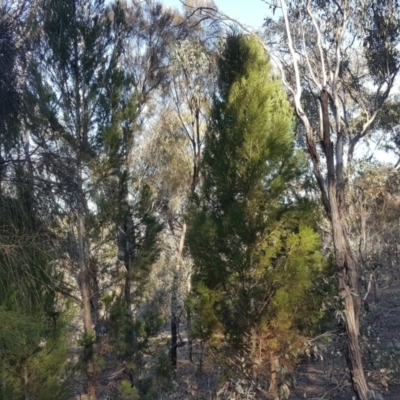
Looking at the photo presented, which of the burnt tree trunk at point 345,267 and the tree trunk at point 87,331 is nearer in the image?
the burnt tree trunk at point 345,267

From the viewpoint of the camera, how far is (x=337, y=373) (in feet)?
32.1

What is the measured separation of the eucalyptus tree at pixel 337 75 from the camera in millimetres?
5422

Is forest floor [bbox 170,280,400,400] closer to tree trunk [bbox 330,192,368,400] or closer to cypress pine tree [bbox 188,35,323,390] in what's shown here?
tree trunk [bbox 330,192,368,400]

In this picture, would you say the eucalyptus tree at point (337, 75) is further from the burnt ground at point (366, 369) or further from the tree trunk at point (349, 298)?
the burnt ground at point (366, 369)

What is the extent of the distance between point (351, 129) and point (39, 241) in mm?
12242

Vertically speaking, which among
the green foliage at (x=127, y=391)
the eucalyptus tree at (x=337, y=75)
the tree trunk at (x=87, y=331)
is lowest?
the green foliage at (x=127, y=391)

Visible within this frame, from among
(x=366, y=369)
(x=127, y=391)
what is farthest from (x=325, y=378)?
(x=127, y=391)

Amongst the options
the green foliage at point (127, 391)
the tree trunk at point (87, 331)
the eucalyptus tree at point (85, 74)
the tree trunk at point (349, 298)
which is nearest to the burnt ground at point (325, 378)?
the green foliage at point (127, 391)

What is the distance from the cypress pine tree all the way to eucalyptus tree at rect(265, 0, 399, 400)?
51 centimetres

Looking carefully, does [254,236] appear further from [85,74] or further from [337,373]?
[337,373]

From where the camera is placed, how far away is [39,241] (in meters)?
3.40

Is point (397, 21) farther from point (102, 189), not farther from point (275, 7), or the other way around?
point (102, 189)

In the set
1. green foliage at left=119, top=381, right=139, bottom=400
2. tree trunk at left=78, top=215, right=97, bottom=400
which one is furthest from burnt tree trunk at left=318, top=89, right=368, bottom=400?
green foliage at left=119, top=381, right=139, bottom=400

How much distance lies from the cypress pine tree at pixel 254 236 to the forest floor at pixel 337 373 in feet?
2.34
